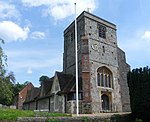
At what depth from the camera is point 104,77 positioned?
3712cm

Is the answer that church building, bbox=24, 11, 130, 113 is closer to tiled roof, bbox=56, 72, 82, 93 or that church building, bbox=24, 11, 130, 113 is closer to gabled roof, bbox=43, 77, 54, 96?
tiled roof, bbox=56, 72, 82, 93

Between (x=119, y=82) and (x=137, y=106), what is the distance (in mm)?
15595

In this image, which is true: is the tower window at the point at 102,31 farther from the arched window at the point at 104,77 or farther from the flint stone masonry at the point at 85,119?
the flint stone masonry at the point at 85,119

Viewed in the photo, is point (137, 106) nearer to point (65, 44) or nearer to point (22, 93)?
point (65, 44)

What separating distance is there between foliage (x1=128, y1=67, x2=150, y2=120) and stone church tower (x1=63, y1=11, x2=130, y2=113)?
8893 mm

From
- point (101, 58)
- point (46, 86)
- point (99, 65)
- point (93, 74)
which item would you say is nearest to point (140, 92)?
point (93, 74)

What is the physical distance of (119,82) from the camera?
38.7 metres

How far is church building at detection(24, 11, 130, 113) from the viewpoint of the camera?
3328cm

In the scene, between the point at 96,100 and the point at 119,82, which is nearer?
the point at 96,100

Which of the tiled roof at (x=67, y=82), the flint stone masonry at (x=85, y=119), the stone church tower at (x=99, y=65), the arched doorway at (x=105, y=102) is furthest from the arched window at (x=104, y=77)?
the flint stone masonry at (x=85, y=119)

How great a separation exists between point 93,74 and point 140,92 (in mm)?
11995

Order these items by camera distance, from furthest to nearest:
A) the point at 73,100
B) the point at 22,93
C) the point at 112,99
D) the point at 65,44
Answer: the point at 22,93, the point at 65,44, the point at 112,99, the point at 73,100

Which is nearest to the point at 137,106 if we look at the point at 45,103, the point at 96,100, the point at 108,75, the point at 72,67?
the point at 96,100

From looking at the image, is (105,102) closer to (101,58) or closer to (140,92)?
(101,58)
